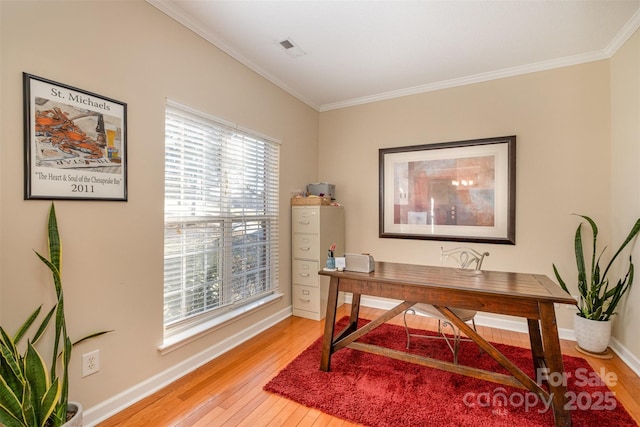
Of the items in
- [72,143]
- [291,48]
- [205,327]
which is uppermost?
[291,48]

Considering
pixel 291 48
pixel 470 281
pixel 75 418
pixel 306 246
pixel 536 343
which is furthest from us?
pixel 306 246

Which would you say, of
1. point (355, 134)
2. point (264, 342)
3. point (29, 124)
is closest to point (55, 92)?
point (29, 124)

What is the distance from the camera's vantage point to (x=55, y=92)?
1.46m

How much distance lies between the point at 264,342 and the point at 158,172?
5.69 feet

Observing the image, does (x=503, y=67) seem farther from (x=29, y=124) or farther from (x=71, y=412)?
(x=71, y=412)

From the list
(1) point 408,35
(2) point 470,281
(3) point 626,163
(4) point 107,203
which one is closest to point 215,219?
(4) point 107,203

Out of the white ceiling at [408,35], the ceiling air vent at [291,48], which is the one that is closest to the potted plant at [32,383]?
the white ceiling at [408,35]

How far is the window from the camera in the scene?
6.89 ft

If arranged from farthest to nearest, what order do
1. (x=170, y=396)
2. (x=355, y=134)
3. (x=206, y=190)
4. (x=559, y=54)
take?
(x=355, y=134), (x=559, y=54), (x=206, y=190), (x=170, y=396)

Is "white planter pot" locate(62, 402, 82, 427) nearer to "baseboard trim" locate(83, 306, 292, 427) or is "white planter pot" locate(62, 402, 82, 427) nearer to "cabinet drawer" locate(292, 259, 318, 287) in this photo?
"baseboard trim" locate(83, 306, 292, 427)

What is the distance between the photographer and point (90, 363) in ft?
5.23

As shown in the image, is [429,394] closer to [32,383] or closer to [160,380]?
[160,380]

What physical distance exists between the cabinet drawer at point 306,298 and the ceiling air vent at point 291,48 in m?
2.40

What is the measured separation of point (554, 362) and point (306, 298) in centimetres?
224
